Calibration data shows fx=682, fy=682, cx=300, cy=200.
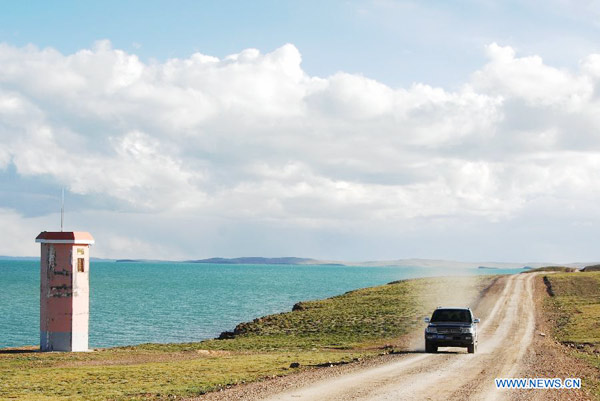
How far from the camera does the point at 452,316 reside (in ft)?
112

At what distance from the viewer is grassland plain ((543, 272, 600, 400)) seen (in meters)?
35.4

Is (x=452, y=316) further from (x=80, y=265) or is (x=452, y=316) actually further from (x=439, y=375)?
(x=80, y=265)

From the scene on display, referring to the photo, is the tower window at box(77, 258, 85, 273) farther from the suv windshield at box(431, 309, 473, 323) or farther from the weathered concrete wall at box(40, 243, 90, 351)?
the suv windshield at box(431, 309, 473, 323)

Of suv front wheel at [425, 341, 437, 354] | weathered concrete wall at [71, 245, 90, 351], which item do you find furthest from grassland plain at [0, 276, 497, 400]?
suv front wheel at [425, 341, 437, 354]

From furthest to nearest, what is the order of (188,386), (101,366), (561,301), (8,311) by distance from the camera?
(8,311) < (561,301) < (101,366) < (188,386)

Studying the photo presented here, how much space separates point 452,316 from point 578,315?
25.3 meters

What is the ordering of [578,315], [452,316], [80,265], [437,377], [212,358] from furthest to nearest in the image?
[578,315], [80,265], [452,316], [212,358], [437,377]

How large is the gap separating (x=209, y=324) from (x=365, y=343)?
36561 mm

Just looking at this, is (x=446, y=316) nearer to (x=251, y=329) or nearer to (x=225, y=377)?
(x=225, y=377)

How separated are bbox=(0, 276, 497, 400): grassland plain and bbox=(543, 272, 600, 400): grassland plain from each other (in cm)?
1007

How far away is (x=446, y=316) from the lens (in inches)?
1353

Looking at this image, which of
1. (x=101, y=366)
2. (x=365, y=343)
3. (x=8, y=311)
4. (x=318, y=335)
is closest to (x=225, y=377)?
(x=101, y=366)

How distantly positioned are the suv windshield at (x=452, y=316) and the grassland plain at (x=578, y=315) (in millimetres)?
5581

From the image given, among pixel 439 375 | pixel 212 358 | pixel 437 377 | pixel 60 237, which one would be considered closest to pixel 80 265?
pixel 60 237
